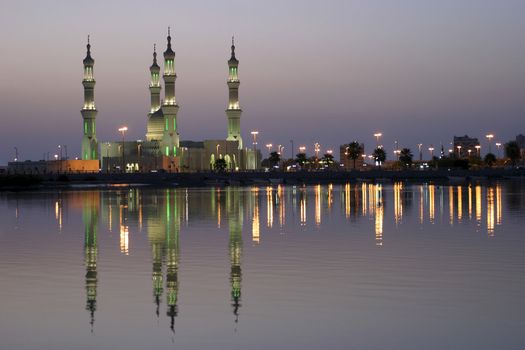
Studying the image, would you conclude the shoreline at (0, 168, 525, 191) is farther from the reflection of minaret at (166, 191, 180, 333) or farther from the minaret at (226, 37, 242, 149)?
the reflection of minaret at (166, 191, 180, 333)

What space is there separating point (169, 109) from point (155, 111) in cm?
1690

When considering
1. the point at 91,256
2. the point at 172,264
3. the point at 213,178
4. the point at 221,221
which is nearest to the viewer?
the point at 172,264

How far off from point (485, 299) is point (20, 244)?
2070 centimetres

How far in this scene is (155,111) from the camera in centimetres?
19025

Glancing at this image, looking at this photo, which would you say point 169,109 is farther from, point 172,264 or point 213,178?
point 172,264

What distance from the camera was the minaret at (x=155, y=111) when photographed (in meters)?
186

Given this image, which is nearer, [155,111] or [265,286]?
[265,286]

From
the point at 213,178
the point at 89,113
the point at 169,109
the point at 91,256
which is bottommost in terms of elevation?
the point at 91,256

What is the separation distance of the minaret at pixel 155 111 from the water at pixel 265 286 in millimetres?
143413

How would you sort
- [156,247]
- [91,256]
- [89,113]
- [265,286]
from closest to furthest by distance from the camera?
[265,286]
[91,256]
[156,247]
[89,113]

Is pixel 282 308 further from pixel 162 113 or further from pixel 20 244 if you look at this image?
pixel 162 113

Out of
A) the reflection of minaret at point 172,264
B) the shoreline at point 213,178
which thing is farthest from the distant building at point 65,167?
the reflection of minaret at point 172,264

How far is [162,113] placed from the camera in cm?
18500

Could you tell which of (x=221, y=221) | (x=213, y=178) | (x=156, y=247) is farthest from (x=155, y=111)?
(x=156, y=247)
